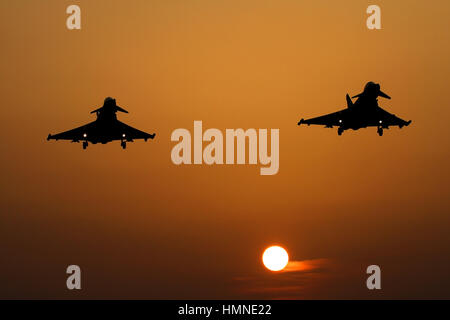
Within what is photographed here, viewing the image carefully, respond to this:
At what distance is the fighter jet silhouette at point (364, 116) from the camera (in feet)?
316

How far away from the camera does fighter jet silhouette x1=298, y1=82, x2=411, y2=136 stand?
96188 millimetres

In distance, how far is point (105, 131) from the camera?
9894cm

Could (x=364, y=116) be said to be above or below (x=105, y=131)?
above

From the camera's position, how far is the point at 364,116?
98750mm

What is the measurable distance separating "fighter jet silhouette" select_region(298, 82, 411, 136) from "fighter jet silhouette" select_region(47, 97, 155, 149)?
2278 centimetres

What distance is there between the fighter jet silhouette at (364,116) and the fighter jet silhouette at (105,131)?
2278cm

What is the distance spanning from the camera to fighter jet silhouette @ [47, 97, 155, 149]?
96.1 meters

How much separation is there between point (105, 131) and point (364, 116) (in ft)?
108

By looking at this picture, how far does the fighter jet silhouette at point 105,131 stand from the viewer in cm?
9606
